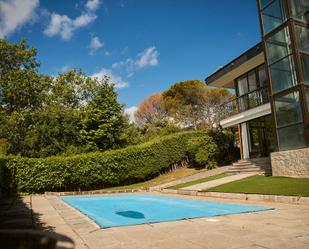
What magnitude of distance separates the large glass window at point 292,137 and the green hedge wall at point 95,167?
445 inches

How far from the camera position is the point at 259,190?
1115 centimetres

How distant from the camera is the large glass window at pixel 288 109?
13.2 metres

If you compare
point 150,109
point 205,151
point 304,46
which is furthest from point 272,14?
point 150,109

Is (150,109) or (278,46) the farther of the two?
(150,109)

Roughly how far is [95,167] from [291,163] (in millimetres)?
13010

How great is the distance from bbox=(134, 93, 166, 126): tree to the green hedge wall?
19058 millimetres

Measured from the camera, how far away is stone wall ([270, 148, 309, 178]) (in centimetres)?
1245

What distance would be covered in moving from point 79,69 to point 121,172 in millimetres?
18391

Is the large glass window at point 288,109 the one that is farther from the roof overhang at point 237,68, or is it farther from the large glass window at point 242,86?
the large glass window at point 242,86

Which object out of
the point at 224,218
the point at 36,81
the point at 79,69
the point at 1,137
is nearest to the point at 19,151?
the point at 1,137

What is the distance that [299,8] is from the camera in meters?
14.1

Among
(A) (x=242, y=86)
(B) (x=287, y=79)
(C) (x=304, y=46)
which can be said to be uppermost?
(A) (x=242, y=86)

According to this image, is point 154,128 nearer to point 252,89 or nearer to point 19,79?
point 252,89

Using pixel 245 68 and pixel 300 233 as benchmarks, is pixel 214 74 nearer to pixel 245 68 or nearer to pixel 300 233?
pixel 245 68
